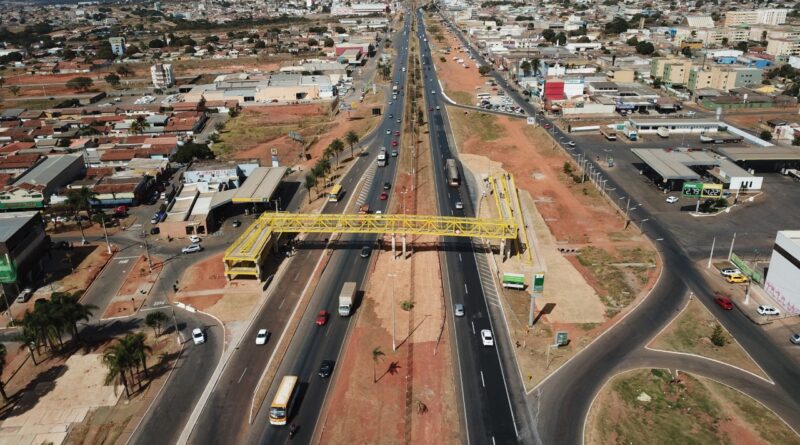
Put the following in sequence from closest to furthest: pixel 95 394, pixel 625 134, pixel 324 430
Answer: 1. pixel 324 430
2. pixel 95 394
3. pixel 625 134

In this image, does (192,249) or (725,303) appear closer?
(725,303)

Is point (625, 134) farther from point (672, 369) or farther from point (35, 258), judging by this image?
point (35, 258)

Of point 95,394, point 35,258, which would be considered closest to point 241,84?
point 35,258

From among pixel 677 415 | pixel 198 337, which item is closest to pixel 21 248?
pixel 198 337

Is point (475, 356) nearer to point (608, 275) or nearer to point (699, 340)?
point (699, 340)

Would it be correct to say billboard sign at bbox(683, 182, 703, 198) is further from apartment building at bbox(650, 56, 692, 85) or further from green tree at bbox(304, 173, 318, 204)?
apartment building at bbox(650, 56, 692, 85)
